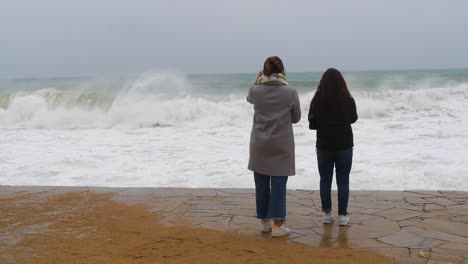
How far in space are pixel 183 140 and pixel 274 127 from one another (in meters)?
8.43

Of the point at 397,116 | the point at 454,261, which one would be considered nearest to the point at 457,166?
the point at 454,261

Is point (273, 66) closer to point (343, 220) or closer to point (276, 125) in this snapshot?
point (276, 125)

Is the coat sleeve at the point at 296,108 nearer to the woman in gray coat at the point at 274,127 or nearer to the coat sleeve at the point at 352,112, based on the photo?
the woman in gray coat at the point at 274,127

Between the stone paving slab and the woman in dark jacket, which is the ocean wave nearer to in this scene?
the stone paving slab

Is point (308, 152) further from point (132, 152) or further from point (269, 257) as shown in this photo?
Result: point (269, 257)

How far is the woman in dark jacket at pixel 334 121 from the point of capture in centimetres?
434

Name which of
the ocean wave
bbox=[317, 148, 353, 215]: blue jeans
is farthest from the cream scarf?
the ocean wave

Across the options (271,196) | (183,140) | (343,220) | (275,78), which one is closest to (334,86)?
(275,78)

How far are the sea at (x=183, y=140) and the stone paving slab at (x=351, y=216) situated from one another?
1254mm

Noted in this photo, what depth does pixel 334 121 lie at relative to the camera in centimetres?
438

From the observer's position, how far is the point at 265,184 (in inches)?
174

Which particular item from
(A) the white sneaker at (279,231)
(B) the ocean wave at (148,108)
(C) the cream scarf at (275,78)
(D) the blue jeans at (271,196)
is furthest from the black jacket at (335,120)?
(B) the ocean wave at (148,108)

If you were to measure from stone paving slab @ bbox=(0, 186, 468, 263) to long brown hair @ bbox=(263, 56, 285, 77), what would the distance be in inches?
61.1

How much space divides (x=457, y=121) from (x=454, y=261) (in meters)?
12.0
